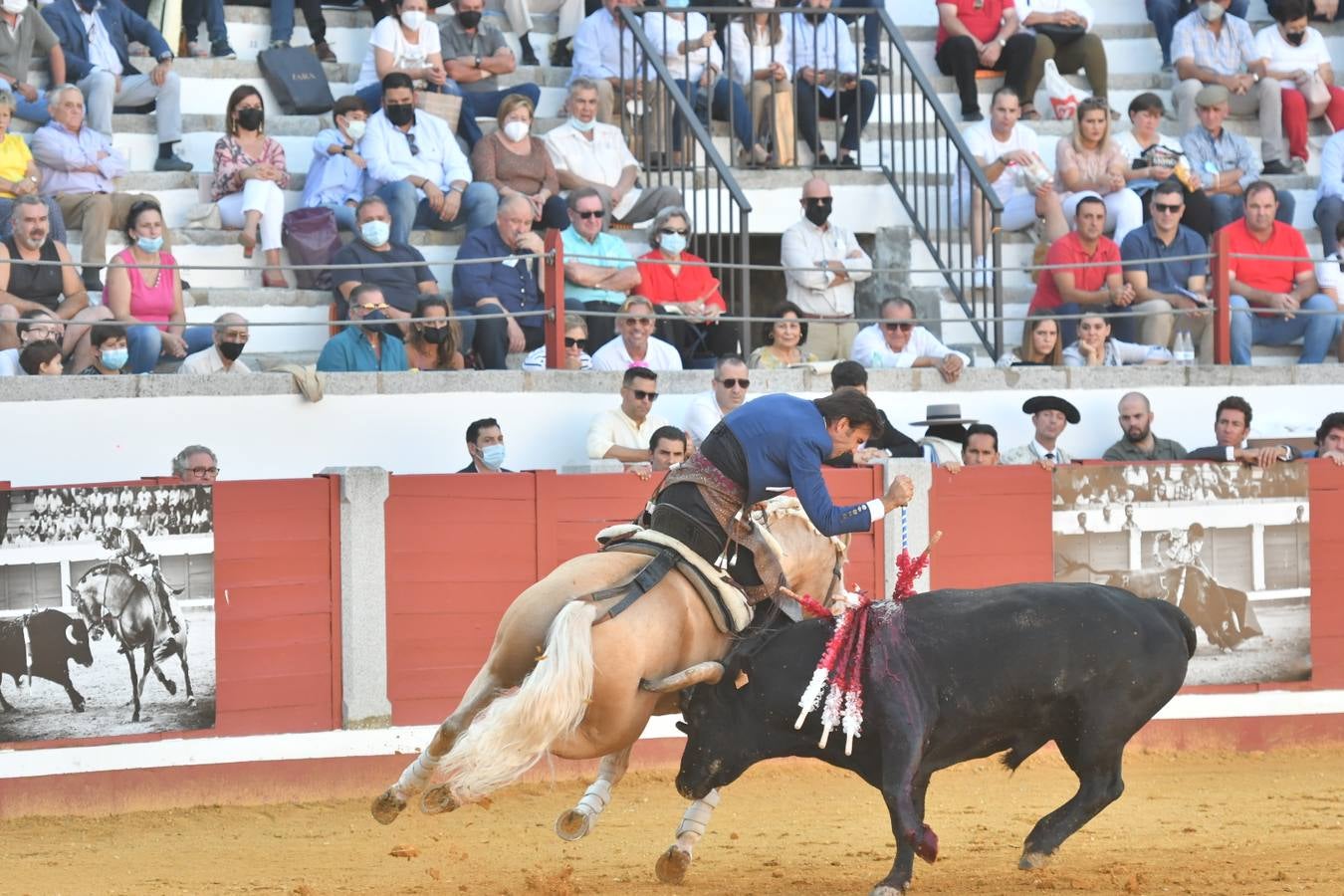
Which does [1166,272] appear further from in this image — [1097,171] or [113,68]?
[113,68]

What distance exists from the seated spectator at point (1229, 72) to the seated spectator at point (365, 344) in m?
6.31

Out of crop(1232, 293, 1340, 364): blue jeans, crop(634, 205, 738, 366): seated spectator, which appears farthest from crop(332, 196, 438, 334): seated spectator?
crop(1232, 293, 1340, 364): blue jeans

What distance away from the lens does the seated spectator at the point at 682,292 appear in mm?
11414

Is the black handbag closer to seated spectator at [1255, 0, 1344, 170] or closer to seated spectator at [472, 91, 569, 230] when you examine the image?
seated spectator at [472, 91, 569, 230]

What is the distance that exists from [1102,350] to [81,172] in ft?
19.1

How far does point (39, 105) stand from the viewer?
11.6 m

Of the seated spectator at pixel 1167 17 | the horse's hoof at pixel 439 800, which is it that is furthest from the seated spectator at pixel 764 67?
the horse's hoof at pixel 439 800

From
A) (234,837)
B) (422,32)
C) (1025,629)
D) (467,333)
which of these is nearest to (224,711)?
(234,837)

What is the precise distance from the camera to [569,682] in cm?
605

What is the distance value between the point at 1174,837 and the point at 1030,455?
3025 mm

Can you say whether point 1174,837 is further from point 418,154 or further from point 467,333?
point 418,154

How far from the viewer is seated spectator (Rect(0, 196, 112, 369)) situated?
1012cm

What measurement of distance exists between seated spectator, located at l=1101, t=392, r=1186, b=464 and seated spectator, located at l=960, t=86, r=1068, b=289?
2.09 m

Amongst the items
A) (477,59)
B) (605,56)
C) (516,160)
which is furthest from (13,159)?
(605,56)
